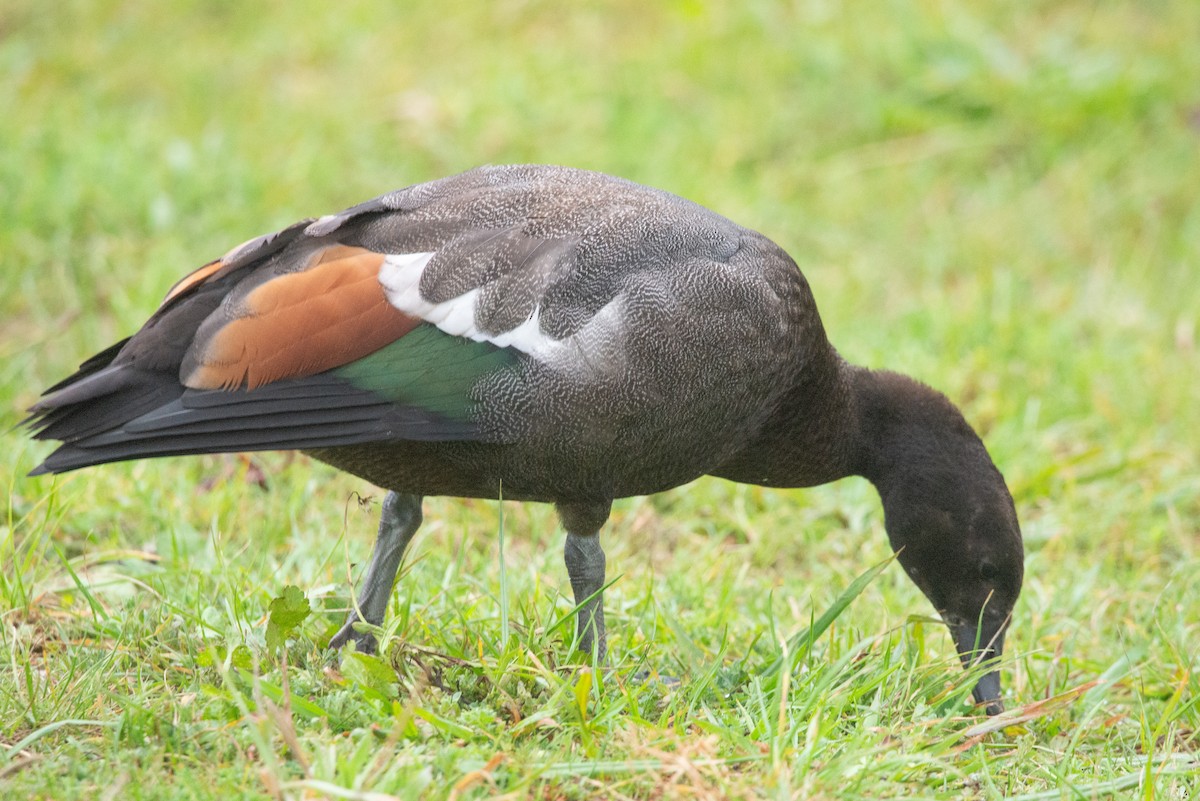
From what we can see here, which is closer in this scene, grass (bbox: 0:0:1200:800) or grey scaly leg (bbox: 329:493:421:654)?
grass (bbox: 0:0:1200:800)

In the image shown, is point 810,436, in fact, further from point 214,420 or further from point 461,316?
point 214,420

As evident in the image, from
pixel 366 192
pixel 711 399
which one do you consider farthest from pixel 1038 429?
pixel 366 192

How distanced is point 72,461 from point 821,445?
211cm

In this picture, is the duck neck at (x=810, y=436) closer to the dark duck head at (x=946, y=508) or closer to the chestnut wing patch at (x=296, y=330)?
the dark duck head at (x=946, y=508)

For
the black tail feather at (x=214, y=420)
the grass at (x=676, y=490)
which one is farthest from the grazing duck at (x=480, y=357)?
the grass at (x=676, y=490)

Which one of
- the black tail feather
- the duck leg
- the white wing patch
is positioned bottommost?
the duck leg

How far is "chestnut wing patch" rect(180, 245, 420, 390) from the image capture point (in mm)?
3441

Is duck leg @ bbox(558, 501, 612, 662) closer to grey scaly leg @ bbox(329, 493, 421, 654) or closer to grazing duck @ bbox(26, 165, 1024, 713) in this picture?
grazing duck @ bbox(26, 165, 1024, 713)

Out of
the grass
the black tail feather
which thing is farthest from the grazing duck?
the grass

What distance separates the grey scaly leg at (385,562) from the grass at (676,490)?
0.07 m

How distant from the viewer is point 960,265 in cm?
739

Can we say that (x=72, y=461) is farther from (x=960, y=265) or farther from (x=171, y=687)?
(x=960, y=265)

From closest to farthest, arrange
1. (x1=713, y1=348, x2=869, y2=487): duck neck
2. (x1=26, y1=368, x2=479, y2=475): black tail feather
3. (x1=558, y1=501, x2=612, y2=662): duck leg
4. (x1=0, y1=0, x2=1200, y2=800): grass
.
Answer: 1. (x1=0, y1=0, x2=1200, y2=800): grass
2. (x1=26, y1=368, x2=479, y2=475): black tail feather
3. (x1=558, y1=501, x2=612, y2=662): duck leg
4. (x1=713, y1=348, x2=869, y2=487): duck neck

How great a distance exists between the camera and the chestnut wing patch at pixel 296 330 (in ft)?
11.3
